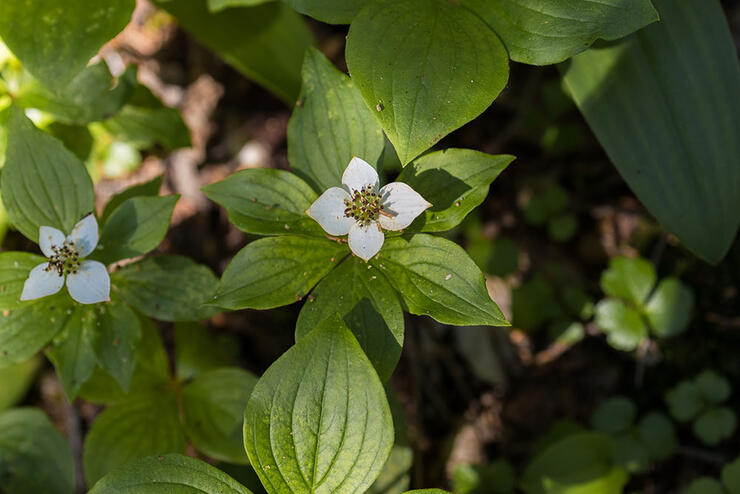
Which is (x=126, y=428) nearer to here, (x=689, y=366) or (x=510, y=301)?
(x=510, y=301)

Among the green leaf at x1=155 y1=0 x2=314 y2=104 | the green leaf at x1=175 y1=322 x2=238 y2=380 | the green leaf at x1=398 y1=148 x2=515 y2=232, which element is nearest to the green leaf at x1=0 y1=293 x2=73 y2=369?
the green leaf at x1=175 y1=322 x2=238 y2=380

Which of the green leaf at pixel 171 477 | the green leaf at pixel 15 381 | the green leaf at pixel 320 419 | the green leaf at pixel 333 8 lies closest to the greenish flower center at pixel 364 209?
the green leaf at pixel 320 419

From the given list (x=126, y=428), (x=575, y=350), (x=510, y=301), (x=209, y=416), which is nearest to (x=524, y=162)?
(x=510, y=301)

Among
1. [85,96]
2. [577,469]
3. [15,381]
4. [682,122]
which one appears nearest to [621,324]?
[577,469]

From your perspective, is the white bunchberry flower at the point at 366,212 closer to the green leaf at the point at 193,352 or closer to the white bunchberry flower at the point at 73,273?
the white bunchberry flower at the point at 73,273

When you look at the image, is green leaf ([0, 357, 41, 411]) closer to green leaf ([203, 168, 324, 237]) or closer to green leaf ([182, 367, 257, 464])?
green leaf ([182, 367, 257, 464])

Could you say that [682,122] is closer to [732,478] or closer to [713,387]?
[713,387]
